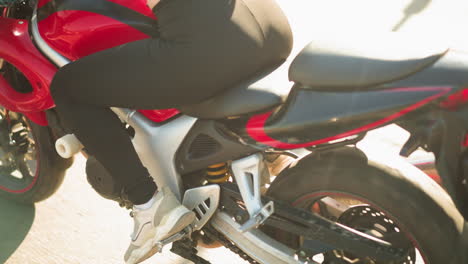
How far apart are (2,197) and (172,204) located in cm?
175

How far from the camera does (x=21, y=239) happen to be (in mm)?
2963

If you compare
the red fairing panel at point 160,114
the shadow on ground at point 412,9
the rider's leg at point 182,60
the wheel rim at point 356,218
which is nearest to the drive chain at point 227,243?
the wheel rim at point 356,218

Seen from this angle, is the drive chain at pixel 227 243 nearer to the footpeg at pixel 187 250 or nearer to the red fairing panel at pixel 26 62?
the footpeg at pixel 187 250

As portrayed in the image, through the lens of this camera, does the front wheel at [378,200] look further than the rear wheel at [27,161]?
No

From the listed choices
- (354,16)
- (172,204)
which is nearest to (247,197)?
(172,204)

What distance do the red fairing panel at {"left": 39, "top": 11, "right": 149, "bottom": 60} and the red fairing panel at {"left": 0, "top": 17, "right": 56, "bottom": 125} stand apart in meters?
0.12

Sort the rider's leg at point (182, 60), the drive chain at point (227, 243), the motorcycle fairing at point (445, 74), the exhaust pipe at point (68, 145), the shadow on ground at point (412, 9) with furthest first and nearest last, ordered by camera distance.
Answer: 1. the shadow on ground at point (412, 9)
2. the exhaust pipe at point (68, 145)
3. the drive chain at point (227, 243)
4. the rider's leg at point (182, 60)
5. the motorcycle fairing at point (445, 74)

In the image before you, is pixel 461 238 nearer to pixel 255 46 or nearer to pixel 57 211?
pixel 255 46

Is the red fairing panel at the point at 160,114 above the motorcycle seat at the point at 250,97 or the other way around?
the other way around

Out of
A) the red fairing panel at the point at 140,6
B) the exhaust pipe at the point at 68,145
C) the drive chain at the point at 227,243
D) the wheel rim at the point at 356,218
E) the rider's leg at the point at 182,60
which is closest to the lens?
the rider's leg at the point at 182,60

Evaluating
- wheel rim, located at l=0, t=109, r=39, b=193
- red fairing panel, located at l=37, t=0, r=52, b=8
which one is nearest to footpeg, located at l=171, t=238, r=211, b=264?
wheel rim, located at l=0, t=109, r=39, b=193

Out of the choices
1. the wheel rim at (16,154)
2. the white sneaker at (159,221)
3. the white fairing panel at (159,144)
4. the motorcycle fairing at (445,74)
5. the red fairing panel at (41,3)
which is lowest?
the wheel rim at (16,154)

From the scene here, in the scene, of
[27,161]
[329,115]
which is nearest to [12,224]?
[27,161]

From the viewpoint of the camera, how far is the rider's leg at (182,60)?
1.86 meters
